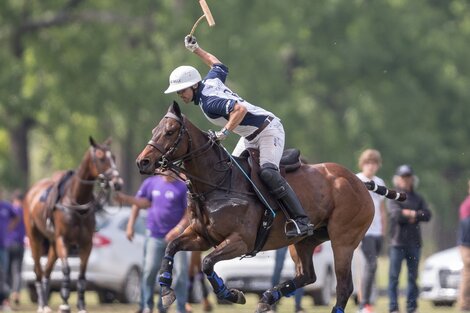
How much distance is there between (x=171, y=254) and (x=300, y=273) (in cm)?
213

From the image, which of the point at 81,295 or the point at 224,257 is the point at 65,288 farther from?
the point at 224,257

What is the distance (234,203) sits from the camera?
606 inches

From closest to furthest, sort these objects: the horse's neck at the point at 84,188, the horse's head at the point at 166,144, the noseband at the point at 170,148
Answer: the horse's head at the point at 166,144 < the noseband at the point at 170,148 < the horse's neck at the point at 84,188

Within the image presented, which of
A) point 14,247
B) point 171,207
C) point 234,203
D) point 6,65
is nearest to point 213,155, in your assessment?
point 234,203

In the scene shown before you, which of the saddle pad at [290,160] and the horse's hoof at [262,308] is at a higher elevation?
the saddle pad at [290,160]

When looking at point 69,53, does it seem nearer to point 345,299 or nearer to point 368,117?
point 368,117

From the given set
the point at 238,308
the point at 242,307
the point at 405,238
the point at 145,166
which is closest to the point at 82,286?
the point at 238,308

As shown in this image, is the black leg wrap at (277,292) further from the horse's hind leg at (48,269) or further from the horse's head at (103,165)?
the horse's hind leg at (48,269)

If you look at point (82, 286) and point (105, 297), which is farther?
point (105, 297)

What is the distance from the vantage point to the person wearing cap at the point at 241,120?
1512cm

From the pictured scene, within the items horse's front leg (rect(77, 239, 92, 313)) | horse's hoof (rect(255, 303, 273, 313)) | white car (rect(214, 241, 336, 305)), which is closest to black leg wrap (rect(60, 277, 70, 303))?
horse's front leg (rect(77, 239, 92, 313))

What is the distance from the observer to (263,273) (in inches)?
993

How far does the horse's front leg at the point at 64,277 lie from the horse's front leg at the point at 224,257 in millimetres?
5780

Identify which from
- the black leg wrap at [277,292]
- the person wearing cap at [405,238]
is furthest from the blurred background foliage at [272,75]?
the black leg wrap at [277,292]
